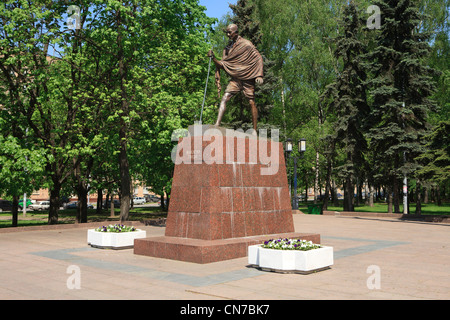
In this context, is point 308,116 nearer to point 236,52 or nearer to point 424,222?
point 424,222

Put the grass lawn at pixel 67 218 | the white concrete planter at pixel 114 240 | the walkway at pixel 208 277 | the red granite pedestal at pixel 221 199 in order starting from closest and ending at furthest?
1. the walkway at pixel 208 277
2. the red granite pedestal at pixel 221 199
3. the white concrete planter at pixel 114 240
4. the grass lawn at pixel 67 218

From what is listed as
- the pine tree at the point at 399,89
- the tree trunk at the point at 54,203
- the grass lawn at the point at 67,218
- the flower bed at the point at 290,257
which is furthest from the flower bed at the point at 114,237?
the pine tree at the point at 399,89

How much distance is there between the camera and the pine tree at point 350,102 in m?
31.2

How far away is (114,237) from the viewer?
12.1 m

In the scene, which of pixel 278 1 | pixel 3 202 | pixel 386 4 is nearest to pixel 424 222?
pixel 386 4

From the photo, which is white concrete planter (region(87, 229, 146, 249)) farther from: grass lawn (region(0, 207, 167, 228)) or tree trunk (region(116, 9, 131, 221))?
grass lawn (region(0, 207, 167, 228))

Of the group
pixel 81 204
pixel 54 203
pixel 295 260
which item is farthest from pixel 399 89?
pixel 295 260

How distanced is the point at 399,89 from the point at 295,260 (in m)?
21.6

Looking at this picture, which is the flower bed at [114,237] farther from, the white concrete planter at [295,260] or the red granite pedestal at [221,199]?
the white concrete planter at [295,260]

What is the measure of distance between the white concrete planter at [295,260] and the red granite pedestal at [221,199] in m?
1.50

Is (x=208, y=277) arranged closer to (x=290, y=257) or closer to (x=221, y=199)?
(x=290, y=257)

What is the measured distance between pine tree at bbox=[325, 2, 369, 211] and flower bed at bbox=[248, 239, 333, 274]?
2287cm
